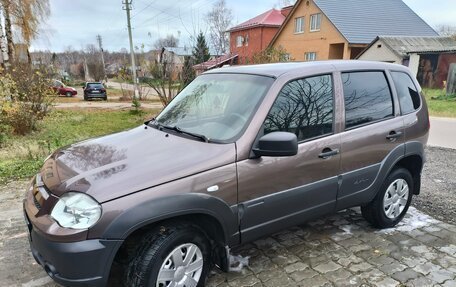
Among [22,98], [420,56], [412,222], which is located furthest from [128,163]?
[420,56]

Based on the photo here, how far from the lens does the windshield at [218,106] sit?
2885mm

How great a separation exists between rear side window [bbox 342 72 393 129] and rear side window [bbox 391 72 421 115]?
0.19 meters

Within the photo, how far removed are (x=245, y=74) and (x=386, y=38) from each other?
24971 mm

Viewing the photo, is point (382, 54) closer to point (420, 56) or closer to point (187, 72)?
point (420, 56)

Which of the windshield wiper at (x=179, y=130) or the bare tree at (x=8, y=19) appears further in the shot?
the bare tree at (x=8, y=19)

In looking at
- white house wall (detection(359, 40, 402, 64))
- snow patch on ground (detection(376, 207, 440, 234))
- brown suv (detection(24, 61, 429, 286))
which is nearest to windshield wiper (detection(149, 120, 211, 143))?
brown suv (detection(24, 61, 429, 286))

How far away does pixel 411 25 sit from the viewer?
31.7 m

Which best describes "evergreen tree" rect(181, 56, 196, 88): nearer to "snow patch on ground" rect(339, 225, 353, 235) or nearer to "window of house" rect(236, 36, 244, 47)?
"snow patch on ground" rect(339, 225, 353, 235)

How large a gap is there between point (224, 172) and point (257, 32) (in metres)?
39.0

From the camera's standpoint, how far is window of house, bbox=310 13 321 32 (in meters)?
31.3

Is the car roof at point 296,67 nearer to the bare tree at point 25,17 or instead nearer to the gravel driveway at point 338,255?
the gravel driveway at point 338,255

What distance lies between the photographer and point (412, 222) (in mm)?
4195

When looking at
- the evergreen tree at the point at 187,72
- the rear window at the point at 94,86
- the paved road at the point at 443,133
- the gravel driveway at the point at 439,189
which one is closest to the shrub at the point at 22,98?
the evergreen tree at the point at 187,72

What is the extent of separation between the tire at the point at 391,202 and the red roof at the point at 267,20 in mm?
36937
